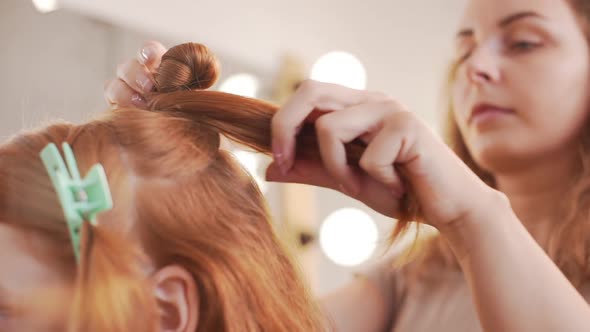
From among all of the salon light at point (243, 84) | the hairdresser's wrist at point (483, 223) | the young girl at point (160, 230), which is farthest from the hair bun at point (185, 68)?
the salon light at point (243, 84)

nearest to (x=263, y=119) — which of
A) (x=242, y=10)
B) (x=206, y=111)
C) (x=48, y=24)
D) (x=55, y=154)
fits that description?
(x=206, y=111)

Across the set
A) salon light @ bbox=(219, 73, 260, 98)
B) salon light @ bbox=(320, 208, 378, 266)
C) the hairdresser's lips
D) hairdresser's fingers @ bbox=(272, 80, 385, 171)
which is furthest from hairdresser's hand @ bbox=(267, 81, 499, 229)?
salon light @ bbox=(320, 208, 378, 266)

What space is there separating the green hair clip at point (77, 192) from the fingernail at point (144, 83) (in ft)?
0.40

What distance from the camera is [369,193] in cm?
48

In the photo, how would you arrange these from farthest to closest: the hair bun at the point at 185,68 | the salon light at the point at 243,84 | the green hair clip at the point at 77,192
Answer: the salon light at the point at 243,84 < the hair bun at the point at 185,68 < the green hair clip at the point at 77,192

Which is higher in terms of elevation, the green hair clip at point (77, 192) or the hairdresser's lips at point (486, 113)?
the hairdresser's lips at point (486, 113)

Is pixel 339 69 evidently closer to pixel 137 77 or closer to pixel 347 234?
pixel 347 234

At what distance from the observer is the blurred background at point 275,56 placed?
51 cm

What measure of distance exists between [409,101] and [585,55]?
3.31 ft

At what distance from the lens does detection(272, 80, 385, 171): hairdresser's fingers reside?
1.42 ft

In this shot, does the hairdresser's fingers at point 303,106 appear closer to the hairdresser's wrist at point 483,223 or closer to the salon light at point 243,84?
the hairdresser's wrist at point 483,223

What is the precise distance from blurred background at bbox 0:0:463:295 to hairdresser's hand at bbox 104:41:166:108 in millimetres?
36

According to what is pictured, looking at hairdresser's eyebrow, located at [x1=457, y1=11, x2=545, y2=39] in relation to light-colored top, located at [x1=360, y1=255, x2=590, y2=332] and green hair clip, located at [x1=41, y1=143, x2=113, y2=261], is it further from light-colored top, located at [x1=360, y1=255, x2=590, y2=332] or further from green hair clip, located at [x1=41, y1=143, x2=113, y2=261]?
green hair clip, located at [x1=41, y1=143, x2=113, y2=261]

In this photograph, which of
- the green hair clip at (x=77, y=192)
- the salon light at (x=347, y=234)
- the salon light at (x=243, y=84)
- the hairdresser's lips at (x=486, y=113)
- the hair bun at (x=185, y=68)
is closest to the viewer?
the green hair clip at (x=77, y=192)
